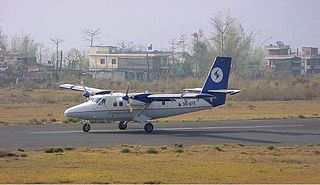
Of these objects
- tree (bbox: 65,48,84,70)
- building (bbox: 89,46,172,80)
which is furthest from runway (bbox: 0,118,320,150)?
tree (bbox: 65,48,84,70)

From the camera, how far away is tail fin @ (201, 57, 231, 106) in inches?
1703

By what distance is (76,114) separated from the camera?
3850 centimetres

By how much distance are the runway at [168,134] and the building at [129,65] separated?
82.0 metres

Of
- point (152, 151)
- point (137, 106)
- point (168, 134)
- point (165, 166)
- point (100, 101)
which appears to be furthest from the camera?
point (137, 106)

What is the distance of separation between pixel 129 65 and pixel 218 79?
94554mm

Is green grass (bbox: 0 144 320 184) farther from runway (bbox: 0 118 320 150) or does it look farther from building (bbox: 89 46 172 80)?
building (bbox: 89 46 172 80)

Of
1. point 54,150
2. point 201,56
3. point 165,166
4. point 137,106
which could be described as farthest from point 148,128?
point 201,56

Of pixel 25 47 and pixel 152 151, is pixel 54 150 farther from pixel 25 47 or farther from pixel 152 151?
pixel 25 47

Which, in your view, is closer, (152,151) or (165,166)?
(165,166)

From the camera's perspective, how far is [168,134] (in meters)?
38.0

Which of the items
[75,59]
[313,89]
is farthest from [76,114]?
[75,59]

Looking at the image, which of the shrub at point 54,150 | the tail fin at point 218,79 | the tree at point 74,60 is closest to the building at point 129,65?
the tree at point 74,60

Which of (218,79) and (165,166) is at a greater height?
(218,79)

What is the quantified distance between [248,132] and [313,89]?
4382 centimetres
